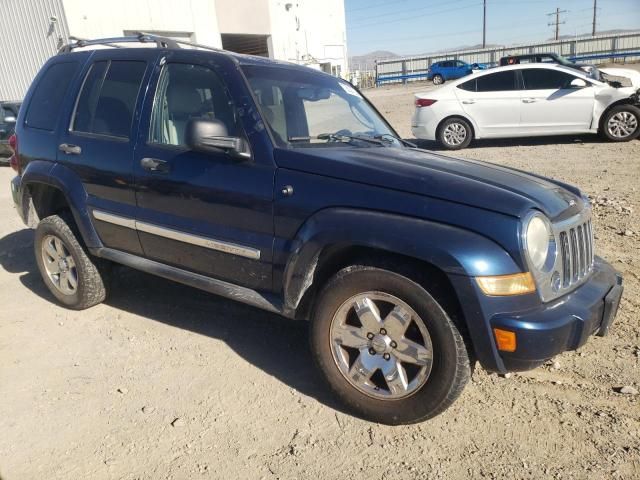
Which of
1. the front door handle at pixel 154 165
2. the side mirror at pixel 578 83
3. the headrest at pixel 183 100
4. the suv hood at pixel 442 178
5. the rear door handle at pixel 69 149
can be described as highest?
the headrest at pixel 183 100

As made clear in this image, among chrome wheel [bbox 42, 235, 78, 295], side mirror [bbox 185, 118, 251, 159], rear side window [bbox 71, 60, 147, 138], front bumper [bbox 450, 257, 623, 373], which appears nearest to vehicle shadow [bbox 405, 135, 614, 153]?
rear side window [bbox 71, 60, 147, 138]

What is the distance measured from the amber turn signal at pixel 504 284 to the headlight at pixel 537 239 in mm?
95

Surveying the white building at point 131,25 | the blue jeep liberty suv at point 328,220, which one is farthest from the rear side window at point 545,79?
the blue jeep liberty suv at point 328,220

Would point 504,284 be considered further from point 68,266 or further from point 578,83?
point 578,83

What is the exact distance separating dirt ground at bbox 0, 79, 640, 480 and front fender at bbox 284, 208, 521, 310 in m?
0.71

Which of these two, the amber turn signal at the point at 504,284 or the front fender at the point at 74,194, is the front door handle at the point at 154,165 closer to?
the front fender at the point at 74,194

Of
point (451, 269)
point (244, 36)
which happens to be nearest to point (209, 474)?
point (451, 269)

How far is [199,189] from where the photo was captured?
10.4 feet

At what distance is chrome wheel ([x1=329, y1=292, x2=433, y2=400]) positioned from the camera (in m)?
2.62

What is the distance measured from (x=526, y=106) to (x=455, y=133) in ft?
4.85

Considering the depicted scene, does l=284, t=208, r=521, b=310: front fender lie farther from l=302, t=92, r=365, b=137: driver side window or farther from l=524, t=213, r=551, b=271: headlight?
l=302, t=92, r=365, b=137: driver side window

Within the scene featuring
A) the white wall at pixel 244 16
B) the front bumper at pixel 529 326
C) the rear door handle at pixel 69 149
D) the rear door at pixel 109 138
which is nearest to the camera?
the front bumper at pixel 529 326

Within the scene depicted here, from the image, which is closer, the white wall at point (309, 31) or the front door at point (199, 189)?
the front door at point (199, 189)

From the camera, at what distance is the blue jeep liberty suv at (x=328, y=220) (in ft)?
7.96
